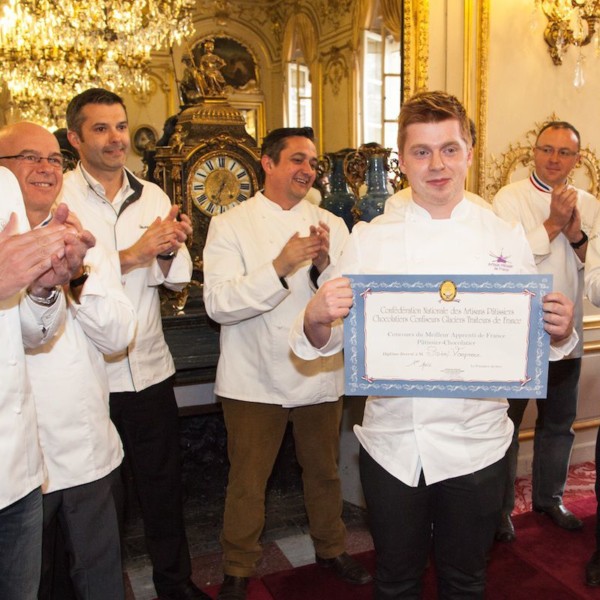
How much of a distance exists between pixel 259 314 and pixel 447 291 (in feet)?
3.44

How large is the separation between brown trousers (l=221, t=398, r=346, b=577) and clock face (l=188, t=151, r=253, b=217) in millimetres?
1004

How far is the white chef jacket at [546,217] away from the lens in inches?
119

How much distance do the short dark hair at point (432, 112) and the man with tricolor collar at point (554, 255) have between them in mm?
1312

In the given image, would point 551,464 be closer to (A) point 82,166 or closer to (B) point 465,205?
(B) point 465,205

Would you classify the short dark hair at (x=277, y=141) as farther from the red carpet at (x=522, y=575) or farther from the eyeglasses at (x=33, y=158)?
the red carpet at (x=522, y=575)

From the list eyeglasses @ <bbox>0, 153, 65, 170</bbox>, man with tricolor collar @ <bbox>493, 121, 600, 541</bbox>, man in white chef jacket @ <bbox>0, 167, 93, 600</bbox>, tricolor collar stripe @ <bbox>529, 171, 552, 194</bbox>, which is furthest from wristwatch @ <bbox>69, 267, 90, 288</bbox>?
tricolor collar stripe @ <bbox>529, 171, 552, 194</bbox>

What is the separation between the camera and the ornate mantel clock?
3113 mm

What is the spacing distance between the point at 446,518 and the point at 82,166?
1.66 metres

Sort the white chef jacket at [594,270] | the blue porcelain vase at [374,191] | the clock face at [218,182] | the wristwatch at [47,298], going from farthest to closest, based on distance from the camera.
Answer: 1. the blue porcelain vase at [374,191]
2. the clock face at [218,182]
3. the white chef jacket at [594,270]
4. the wristwatch at [47,298]

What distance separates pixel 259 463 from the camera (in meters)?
2.55

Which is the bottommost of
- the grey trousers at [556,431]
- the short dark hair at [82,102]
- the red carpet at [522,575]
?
the red carpet at [522,575]

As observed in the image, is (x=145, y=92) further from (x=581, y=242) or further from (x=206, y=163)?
(x=581, y=242)

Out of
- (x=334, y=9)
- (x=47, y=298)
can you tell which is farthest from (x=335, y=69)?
(x=47, y=298)

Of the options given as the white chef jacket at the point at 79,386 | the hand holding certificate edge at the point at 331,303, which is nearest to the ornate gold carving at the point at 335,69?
the white chef jacket at the point at 79,386
